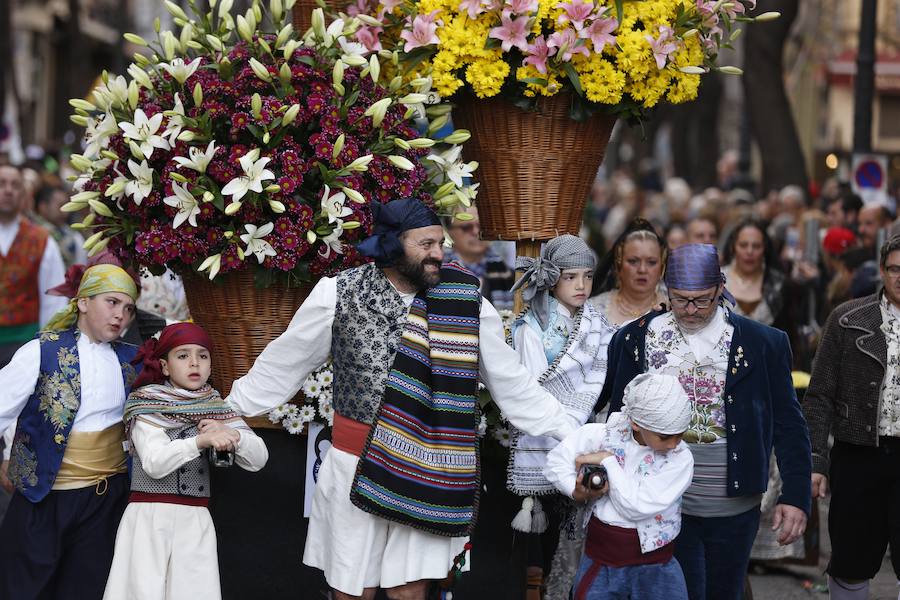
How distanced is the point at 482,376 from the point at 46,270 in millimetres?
5517

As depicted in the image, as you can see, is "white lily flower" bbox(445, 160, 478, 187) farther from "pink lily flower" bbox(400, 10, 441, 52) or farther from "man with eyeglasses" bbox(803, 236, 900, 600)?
"man with eyeglasses" bbox(803, 236, 900, 600)

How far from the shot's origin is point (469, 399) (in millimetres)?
5480

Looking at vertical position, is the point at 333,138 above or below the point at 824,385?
above

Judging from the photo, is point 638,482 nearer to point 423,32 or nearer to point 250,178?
point 250,178

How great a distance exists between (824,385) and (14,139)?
20.3 m

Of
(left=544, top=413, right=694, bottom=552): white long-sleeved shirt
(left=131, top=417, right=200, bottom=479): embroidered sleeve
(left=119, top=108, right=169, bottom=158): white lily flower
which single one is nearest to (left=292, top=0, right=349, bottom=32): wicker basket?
(left=119, top=108, right=169, bottom=158): white lily flower

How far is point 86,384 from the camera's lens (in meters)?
5.89

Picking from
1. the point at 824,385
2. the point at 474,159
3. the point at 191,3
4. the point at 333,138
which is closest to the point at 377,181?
the point at 333,138

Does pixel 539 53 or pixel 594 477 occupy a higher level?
pixel 539 53

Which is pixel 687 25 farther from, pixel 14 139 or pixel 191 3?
pixel 14 139

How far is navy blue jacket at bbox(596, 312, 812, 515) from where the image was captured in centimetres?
573

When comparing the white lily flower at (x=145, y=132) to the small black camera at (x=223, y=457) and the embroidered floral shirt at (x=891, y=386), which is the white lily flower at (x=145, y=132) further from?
the embroidered floral shirt at (x=891, y=386)

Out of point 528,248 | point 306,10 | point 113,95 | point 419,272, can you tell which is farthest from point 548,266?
point 113,95

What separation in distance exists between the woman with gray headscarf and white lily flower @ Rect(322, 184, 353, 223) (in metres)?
0.85
